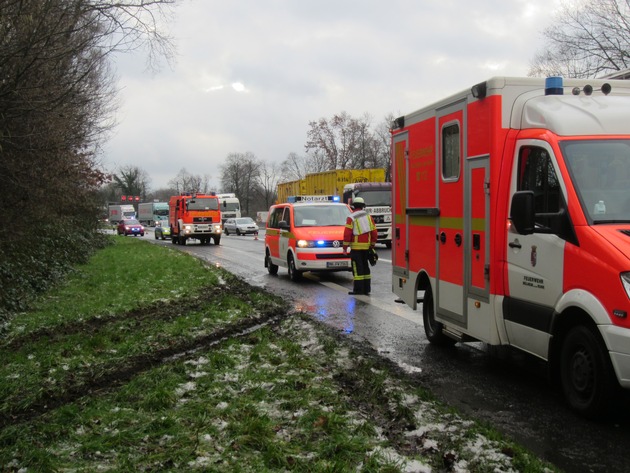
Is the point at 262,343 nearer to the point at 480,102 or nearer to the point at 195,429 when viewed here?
the point at 195,429

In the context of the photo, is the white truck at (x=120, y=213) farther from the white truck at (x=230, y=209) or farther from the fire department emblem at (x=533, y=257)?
the fire department emblem at (x=533, y=257)

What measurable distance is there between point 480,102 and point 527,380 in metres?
2.81

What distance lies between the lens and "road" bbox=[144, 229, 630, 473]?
443 cm

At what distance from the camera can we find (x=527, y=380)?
6352mm

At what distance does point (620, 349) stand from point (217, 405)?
3.08 metres

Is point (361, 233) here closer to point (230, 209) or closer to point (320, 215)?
point (320, 215)

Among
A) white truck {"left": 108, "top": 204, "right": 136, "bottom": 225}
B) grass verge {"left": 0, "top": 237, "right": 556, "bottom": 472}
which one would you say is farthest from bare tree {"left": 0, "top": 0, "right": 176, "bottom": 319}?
white truck {"left": 108, "top": 204, "right": 136, "bottom": 225}

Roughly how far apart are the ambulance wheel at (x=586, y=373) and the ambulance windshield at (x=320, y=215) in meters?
10.6

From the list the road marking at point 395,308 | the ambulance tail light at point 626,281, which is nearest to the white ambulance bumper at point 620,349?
the ambulance tail light at point 626,281

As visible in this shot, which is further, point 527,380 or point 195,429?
point 527,380

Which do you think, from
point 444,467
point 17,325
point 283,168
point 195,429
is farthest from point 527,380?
point 283,168

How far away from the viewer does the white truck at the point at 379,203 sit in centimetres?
2564

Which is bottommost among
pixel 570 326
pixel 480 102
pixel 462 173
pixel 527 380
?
pixel 527 380

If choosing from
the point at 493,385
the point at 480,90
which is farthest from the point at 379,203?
the point at 493,385
